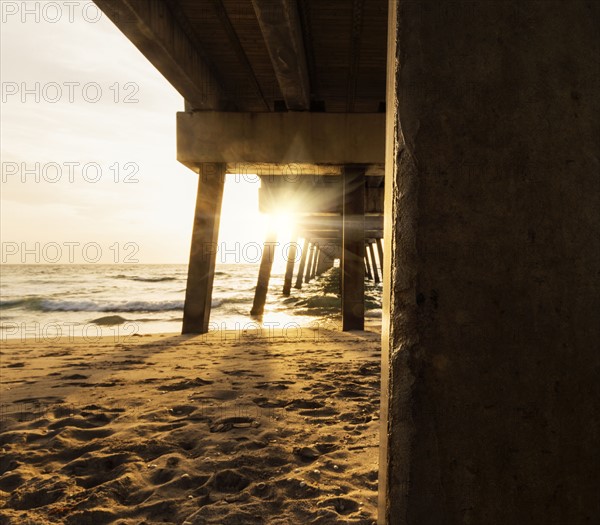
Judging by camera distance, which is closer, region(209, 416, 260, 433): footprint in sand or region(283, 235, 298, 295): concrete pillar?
region(209, 416, 260, 433): footprint in sand

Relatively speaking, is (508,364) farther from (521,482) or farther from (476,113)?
(476,113)

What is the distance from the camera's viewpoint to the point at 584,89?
48.6 inches

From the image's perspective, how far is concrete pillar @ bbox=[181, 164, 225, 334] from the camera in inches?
286

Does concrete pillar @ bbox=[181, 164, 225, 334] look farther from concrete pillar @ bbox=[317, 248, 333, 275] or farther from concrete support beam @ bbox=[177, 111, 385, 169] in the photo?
concrete pillar @ bbox=[317, 248, 333, 275]

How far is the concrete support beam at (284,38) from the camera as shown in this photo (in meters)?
4.12

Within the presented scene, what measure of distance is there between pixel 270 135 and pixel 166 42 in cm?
250

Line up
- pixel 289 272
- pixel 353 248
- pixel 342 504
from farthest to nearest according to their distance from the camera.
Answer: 1. pixel 289 272
2. pixel 353 248
3. pixel 342 504

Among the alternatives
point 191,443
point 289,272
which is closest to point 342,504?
point 191,443

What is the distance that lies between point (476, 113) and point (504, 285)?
479 millimetres

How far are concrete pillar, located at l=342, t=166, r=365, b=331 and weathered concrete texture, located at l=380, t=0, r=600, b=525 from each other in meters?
6.36

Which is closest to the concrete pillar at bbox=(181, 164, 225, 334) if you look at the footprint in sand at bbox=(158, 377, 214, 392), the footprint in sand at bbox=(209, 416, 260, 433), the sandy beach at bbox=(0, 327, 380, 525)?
the sandy beach at bbox=(0, 327, 380, 525)

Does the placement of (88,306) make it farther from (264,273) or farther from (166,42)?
(166,42)

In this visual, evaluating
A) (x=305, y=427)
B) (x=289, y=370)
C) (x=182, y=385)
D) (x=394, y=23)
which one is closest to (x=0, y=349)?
(x=182, y=385)

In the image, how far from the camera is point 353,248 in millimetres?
7699
